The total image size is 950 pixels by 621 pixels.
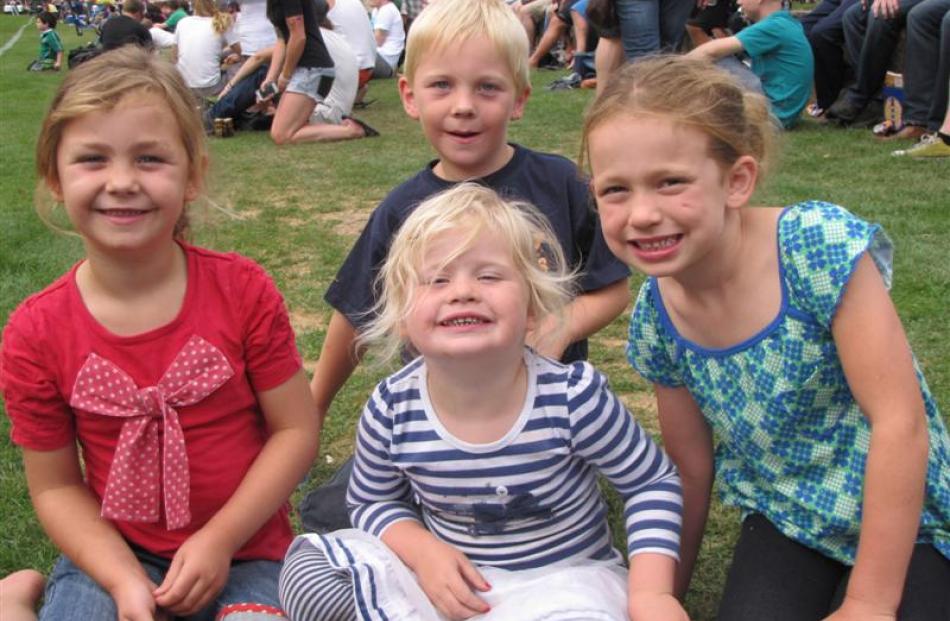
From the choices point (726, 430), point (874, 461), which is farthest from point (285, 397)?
point (874, 461)

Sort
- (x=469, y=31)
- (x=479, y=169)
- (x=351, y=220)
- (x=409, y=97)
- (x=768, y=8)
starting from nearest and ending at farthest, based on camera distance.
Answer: (x=469, y=31)
(x=479, y=169)
(x=409, y=97)
(x=351, y=220)
(x=768, y=8)

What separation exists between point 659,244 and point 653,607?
62cm

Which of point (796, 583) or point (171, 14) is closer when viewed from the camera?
point (796, 583)

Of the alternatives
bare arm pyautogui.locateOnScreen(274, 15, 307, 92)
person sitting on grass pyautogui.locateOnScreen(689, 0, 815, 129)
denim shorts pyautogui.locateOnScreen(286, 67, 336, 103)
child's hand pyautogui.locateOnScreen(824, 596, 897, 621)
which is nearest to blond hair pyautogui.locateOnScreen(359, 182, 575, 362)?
child's hand pyautogui.locateOnScreen(824, 596, 897, 621)

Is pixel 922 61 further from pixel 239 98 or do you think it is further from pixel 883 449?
pixel 883 449

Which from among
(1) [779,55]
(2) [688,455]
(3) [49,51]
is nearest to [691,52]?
(1) [779,55]

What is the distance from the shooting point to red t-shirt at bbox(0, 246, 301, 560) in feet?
6.63

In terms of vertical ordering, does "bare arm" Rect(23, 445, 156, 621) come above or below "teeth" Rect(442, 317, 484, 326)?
below

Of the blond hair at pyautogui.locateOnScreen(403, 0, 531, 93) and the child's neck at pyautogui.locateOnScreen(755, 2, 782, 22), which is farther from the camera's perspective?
the child's neck at pyautogui.locateOnScreen(755, 2, 782, 22)

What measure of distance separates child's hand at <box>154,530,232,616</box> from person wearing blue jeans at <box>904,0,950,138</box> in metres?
5.73

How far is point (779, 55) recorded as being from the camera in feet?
24.7

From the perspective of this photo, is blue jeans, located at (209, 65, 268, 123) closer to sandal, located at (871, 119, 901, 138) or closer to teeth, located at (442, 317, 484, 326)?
sandal, located at (871, 119, 901, 138)

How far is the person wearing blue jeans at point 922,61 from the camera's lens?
657 centimetres

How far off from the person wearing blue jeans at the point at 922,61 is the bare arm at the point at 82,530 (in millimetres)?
5806
